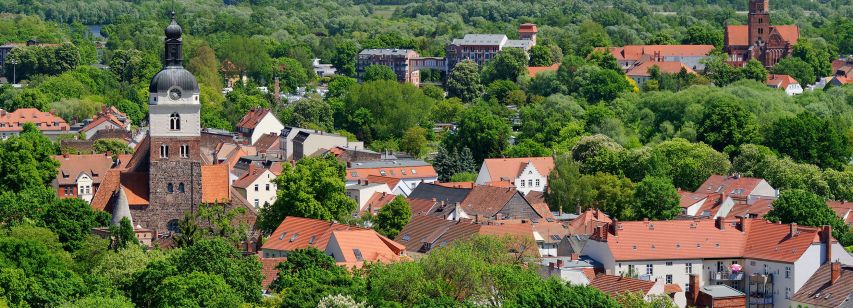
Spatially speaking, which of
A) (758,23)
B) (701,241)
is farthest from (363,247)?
(758,23)

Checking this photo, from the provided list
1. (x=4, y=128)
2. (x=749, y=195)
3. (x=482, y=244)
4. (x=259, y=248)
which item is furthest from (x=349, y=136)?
(x=482, y=244)

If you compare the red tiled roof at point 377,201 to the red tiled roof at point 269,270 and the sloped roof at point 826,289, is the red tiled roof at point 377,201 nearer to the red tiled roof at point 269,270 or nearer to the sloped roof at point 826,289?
the red tiled roof at point 269,270

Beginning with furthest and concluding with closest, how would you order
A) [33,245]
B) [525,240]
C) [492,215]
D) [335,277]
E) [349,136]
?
[349,136]
[492,215]
[525,240]
[33,245]
[335,277]

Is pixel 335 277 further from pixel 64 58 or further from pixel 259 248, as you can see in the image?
pixel 64 58

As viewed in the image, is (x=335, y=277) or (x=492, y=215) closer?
(x=335, y=277)

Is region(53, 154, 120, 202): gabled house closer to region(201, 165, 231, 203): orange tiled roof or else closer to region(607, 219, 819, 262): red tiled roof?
region(201, 165, 231, 203): orange tiled roof

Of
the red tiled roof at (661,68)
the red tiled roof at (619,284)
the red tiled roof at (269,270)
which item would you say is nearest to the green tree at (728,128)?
the red tiled roof at (661,68)
